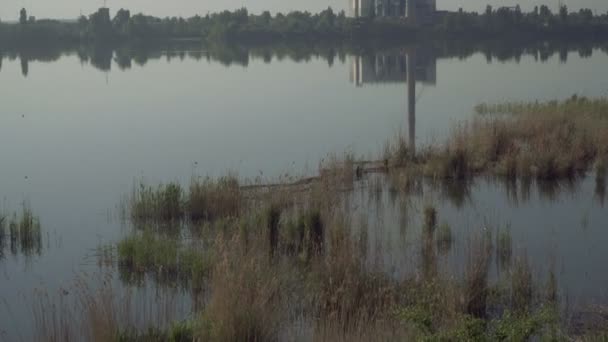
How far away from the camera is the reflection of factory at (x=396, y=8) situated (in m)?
71.2

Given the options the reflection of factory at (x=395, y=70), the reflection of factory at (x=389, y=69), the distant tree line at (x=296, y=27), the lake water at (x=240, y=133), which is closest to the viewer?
the lake water at (x=240, y=133)

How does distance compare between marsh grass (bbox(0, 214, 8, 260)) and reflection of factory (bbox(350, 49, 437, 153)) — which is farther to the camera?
reflection of factory (bbox(350, 49, 437, 153))

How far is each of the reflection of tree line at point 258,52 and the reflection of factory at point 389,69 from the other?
2075 mm

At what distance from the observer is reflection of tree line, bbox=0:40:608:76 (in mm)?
49125

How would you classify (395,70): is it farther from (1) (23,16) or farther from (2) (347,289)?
(1) (23,16)

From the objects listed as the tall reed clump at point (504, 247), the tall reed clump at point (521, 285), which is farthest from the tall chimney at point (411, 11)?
the tall reed clump at point (521, 285)

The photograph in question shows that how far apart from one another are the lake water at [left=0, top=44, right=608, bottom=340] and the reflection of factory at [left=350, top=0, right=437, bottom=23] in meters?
26.9

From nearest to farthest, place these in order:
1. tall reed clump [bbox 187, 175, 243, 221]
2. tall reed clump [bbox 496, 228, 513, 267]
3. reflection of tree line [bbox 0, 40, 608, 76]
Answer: tall reed clump [bbox 496, 228, 513, 267] < tall reed clump [bbox 187, 175, 243, 221] < reflection of tree line [bbox 0, 40, 608, 76]

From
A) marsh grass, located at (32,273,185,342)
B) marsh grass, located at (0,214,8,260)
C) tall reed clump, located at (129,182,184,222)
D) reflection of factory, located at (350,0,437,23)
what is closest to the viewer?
marsh grass, located at (32,273,185,342)

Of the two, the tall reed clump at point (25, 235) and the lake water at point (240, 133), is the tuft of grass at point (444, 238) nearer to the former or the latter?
the lake water at point (240, 133)

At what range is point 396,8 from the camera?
77.4 m

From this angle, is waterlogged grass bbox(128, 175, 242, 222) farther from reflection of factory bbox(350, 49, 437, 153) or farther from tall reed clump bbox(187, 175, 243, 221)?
reflection of factory bbox(350, 49, 437, 153)

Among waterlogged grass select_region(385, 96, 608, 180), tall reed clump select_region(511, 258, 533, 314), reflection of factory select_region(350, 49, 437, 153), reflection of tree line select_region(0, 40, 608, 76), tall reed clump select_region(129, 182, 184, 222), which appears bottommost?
tall reed clump select_region(511, 258, 533, 314)

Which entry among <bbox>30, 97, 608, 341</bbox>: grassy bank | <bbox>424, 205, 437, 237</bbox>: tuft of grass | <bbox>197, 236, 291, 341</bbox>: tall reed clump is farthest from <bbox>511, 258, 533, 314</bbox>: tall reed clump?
<bbox>424, 205, 437, 237</bbox>: tuft of grass
